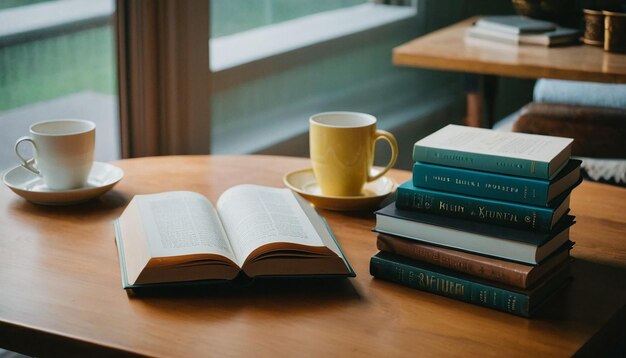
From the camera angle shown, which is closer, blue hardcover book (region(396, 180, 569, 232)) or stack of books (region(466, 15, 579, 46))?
blue hardcover book (region(396, 180, 569, 232))

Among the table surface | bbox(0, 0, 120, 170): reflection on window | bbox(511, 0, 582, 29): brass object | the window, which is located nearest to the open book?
bbox(0, 0, 120, 170): reflection on window

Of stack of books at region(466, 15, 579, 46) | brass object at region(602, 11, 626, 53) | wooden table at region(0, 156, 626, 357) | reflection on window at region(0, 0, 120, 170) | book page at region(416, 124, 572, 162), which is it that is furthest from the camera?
stack of books at region(466, 15, 579, 46)

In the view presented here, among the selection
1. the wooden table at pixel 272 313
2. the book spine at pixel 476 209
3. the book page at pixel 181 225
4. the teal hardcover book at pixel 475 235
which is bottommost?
the wooden table at pixel 272 313

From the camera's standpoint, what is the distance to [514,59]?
200cm

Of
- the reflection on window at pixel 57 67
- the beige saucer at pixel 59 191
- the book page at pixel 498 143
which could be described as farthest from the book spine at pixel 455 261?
the reflection on window at pixel 57 67

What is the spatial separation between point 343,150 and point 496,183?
1.00ft

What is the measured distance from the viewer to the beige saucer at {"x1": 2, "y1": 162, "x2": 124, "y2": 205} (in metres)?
1.11

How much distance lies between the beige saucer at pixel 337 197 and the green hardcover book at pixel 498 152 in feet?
0.66

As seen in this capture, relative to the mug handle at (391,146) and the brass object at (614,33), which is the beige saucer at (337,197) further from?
the brass object at (614,33)

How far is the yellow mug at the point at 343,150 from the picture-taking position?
1118 mm

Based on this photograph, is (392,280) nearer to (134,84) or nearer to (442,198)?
(442,198)

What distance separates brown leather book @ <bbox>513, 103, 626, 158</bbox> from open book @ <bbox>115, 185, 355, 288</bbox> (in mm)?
1209

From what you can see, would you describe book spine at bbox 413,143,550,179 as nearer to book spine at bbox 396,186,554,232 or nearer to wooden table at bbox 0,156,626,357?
book spine at bbox 396,186,554,232

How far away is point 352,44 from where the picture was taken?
117 inches
